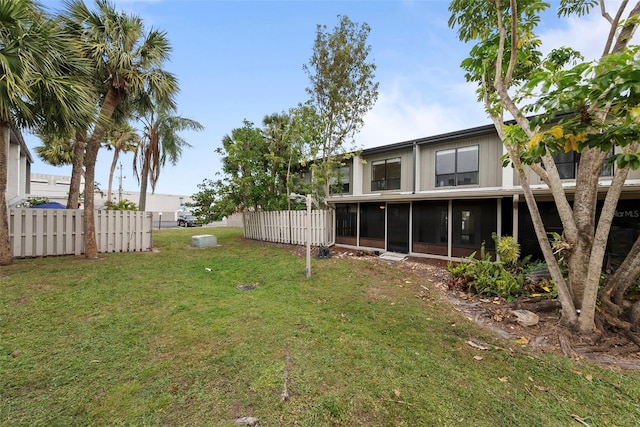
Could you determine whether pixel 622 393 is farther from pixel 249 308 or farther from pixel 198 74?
pixel 198 74

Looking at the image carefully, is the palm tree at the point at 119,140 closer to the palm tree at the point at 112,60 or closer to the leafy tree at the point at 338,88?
the palm tree at the point at 112,60

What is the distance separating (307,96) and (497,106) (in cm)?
1013

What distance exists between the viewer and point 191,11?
8109 millimetres

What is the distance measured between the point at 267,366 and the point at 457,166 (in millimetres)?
11711

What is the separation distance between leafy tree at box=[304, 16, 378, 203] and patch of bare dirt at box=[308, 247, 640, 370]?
780 cm

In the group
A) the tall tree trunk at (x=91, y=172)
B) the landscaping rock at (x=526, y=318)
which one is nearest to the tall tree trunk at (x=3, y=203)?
the tall tree trunk at (x=91, y=172)

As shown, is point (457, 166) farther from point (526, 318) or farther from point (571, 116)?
point (571, 116)

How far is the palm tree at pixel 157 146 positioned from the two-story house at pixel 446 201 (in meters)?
10.6

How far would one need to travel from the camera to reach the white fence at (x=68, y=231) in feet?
24.8

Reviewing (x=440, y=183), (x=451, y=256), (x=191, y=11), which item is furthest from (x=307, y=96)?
(x=451, y=256)

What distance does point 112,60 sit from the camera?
7.30m

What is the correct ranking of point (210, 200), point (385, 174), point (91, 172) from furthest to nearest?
point (385, 174) < point (210, 200) < point (91, 172)

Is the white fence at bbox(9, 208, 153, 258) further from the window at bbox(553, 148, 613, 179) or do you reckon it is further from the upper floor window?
the window at bbox(553, 148, 613, 179)

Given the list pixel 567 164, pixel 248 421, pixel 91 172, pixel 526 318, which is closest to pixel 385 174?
pixel 567 164
